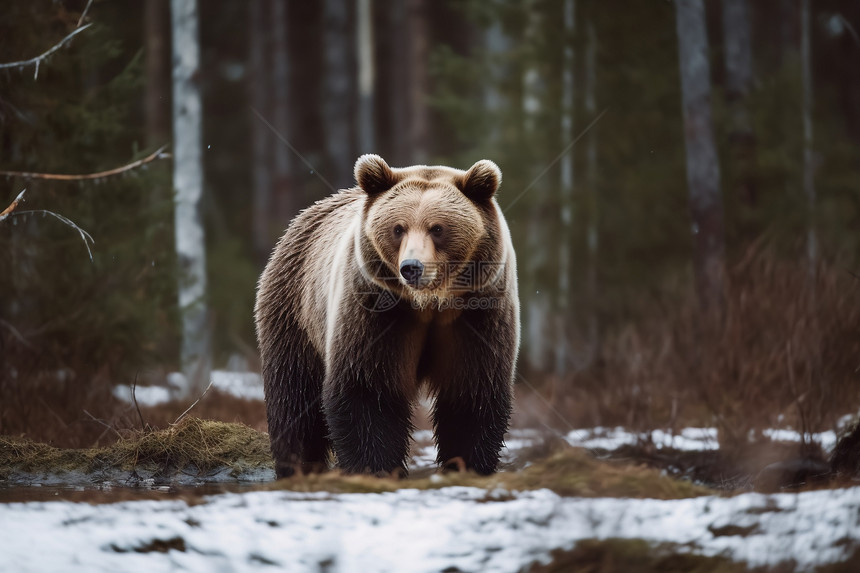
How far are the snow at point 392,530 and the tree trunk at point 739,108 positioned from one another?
8.23 meters

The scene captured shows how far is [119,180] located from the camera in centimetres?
811

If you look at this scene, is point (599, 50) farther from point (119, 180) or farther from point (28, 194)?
point (28, 194)

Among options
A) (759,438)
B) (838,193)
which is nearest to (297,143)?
(838,193)

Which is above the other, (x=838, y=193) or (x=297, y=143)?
(x=297, y=143)

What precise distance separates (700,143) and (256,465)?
19.8 feet

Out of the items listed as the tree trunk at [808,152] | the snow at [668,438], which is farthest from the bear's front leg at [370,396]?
the tree trunk at [808,152]

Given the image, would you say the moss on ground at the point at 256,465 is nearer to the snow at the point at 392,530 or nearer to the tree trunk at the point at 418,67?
the snow at the point at 392,530

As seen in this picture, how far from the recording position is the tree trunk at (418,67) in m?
17.2

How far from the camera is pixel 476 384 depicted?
15.6 feet

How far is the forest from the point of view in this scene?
267 inches

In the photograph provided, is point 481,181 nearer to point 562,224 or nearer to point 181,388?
point 181,388

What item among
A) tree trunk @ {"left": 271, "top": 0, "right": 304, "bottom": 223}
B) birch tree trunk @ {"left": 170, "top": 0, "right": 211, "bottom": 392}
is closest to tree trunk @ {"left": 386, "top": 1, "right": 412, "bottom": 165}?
tree trunk @ {"left": 271, "top": 0, "right": 304, "bottom": 223}

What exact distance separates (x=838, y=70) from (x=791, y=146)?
10277mm

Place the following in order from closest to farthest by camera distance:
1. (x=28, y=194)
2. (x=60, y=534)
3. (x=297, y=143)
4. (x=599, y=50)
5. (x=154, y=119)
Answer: (x=60, y=534) → (x=28, y=194) → (x=599, y=50) → (x=154, y=119) → (x=297, y=143)
